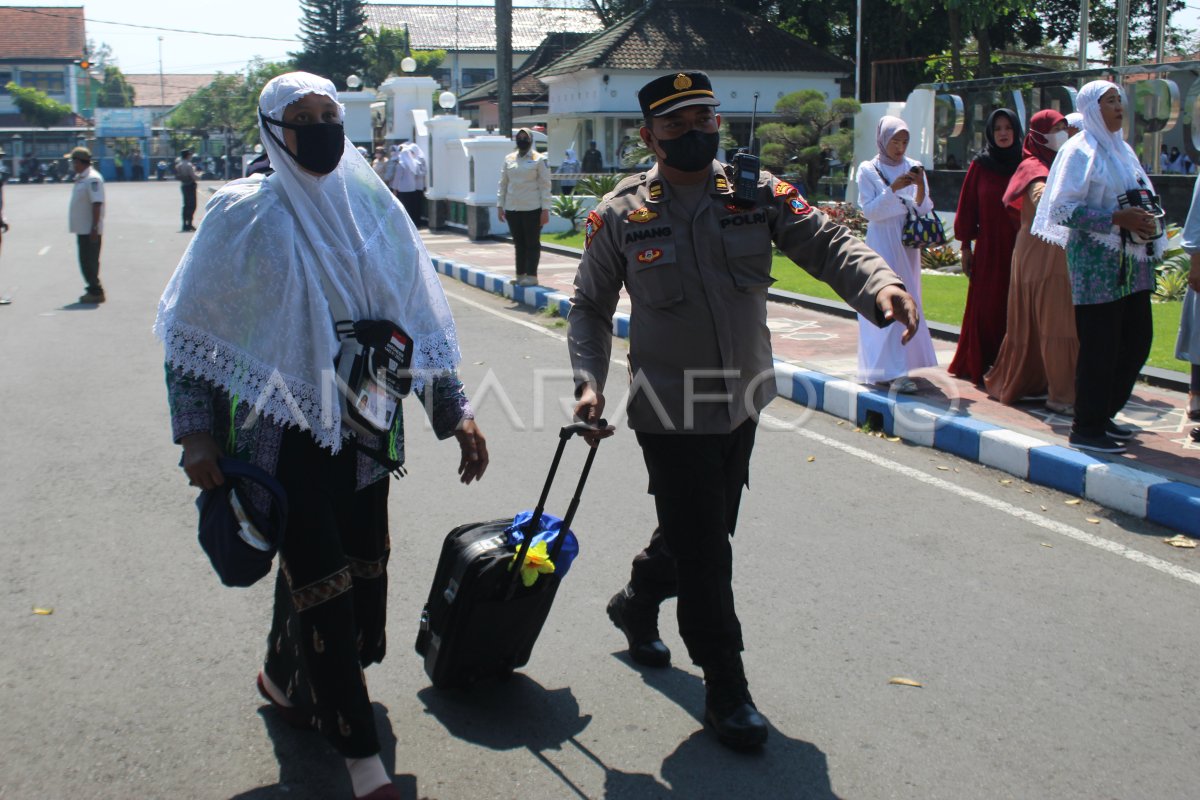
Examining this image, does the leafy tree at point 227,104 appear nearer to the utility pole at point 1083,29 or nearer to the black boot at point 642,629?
the utility pole at point 1083,29

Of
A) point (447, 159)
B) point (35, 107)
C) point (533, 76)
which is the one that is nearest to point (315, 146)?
point (447, 159)

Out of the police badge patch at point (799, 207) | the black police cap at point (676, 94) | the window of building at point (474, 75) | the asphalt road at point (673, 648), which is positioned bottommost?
the asphalt road at point (673, 648)

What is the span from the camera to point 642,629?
391 cm

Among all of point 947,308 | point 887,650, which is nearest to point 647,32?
point 947,308

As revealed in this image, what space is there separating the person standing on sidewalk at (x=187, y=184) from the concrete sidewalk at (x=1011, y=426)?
19.4 m

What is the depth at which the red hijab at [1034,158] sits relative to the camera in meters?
6.98

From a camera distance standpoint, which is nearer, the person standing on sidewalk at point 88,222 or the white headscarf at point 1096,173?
the white headscarf at point 1096,173

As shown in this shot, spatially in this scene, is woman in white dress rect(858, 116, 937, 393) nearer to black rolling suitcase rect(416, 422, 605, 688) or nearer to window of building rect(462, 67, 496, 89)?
black rolling suitcase rect(416, 422, 605, 688)

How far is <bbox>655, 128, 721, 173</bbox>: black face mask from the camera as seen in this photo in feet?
10.8

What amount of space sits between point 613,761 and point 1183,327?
5.20 metres

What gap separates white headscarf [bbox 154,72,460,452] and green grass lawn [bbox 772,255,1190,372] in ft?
15.5

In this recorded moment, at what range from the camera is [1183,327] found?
7.04m

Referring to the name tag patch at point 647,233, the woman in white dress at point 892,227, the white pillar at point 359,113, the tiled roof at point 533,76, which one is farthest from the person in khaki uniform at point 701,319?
the tiled roof at point 533,76

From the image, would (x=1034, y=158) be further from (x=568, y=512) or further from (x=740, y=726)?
(x=740, y=726)
